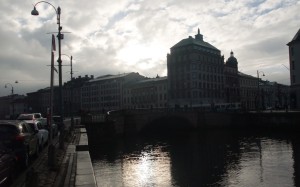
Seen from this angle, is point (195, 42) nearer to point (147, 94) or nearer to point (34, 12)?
point (147, 94)

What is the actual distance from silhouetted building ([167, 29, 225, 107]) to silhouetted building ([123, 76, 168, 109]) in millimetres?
7474

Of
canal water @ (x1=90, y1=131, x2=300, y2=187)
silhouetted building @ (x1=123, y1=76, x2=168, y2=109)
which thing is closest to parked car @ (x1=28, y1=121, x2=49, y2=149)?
canal water @ (x1=90, y1=131, x2=300, y2=187)

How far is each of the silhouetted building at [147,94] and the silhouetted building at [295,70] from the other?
155ft

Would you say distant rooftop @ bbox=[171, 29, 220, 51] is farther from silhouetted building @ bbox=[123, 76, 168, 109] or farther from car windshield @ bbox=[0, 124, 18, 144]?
car windshield @ bbox=[0, 124, 18, 144]

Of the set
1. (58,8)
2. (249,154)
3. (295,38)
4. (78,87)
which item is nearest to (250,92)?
(295,38)

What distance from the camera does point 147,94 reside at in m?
138

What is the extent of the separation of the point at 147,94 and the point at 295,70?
193ft

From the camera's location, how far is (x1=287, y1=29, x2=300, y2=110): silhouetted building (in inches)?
3590

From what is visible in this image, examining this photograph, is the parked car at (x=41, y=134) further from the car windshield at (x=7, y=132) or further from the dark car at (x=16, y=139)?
the car windshield at (x=7, y=132)

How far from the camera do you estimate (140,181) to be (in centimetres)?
2819

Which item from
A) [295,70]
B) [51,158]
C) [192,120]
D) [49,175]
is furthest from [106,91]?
[49,175]

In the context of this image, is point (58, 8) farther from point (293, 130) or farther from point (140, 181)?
point (293, 130)

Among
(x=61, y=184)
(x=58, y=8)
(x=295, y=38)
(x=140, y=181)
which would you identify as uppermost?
(x=295, y=38)

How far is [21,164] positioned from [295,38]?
9050 cm
